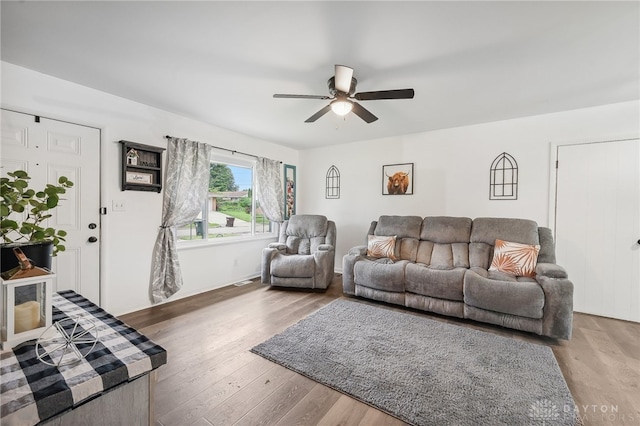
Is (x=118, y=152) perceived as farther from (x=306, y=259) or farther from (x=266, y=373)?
(x=266, y=373)

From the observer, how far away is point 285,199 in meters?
5.12

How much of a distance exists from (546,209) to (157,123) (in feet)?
16.0

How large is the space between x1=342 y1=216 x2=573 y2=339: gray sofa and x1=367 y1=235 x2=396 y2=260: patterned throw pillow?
0.20ft

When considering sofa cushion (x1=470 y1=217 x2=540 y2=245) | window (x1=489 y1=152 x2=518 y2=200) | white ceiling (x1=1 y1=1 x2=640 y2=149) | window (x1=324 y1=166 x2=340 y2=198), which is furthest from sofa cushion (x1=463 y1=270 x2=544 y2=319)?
window (x1=324 y1=166 x2=340 y2=198)

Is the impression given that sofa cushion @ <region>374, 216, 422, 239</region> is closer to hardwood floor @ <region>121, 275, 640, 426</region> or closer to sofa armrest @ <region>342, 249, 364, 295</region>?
sofa armrest @ <region>342, 249, 364, 295</region>

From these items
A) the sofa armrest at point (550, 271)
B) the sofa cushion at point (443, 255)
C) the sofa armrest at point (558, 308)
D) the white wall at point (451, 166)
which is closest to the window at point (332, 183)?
the white wall at point (451, 166)

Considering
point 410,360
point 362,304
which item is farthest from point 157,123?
point 410,360

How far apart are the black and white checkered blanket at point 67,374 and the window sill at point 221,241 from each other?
263cm

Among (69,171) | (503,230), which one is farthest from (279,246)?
(503,230)

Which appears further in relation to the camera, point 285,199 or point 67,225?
point 285,199

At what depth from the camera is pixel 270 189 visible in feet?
15.4

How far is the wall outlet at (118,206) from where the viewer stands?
2.84 metres

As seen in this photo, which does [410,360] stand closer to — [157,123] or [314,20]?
[314,20]

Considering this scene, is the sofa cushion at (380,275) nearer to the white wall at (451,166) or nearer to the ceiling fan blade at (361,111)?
the white wall at (451,166)
